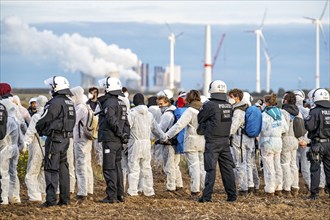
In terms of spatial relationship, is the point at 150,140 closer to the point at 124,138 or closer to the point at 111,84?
the point at 124,138

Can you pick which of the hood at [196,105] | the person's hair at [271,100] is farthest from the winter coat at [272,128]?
the hood at [196,105]

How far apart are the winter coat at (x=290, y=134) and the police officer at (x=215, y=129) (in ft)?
9.96

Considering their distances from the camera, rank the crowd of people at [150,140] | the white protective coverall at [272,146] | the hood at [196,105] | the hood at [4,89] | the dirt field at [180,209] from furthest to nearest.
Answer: the white protective coverall at [272,146], the hood at [196,105], the hood at [4,89], the crowd of people at [150,140], the dirt field at [180,209]

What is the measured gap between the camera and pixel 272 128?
21891 mm

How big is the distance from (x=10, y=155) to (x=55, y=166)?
161 centimetres

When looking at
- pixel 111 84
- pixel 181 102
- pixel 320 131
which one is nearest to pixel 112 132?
pixel 111 84

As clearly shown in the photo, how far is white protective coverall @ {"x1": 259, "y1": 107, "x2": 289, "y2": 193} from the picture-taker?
21859 millimetres

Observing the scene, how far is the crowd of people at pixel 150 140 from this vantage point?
60.6ft

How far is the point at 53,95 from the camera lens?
18.3 metres

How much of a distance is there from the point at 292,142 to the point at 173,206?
4.65m

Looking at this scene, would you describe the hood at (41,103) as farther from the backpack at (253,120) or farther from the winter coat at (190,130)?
the backpack at (253,120)

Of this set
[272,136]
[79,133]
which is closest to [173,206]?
[79,133]

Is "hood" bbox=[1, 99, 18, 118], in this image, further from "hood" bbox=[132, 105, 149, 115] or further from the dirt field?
"hood" bbox=[132, 105, 149, 115]

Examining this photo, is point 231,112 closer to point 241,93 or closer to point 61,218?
point 241,93
